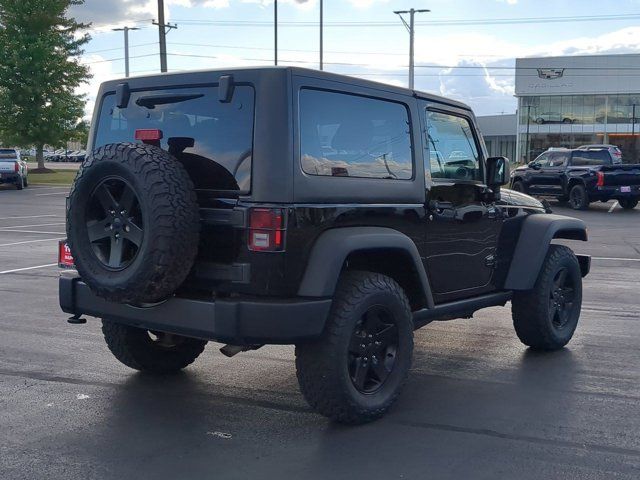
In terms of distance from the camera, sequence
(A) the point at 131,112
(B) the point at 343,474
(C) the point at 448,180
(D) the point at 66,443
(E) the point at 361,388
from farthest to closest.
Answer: (C) the point at 448,180
(A) the point at 131,112
(E) the point at 361,388
(D) the point at 66,443
(B) the point at 343,474

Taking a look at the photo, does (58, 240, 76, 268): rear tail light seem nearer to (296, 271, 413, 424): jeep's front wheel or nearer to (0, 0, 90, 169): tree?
(296, 271, 413, 424): jeep's front wheel

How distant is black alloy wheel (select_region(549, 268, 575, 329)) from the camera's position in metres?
6.77

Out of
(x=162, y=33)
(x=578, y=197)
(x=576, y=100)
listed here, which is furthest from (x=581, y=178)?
(x=576, y=100)

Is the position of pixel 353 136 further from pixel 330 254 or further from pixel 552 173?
pixel 552 173

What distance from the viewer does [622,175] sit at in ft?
75.3

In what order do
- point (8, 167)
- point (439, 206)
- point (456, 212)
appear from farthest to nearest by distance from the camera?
point (8, 167)
point (456, 212)
point (439, 206)

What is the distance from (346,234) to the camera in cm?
462

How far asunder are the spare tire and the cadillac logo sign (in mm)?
75796

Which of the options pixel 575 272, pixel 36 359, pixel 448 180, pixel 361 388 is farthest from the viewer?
pixel 575 272

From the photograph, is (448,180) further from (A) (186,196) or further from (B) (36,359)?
(B) (36,359)

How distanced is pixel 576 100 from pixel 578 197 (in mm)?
56209

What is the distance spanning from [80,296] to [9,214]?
743 inches

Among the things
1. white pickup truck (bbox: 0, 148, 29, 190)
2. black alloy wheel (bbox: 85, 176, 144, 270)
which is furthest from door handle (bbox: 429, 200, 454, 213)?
white pickup truck (bbox: 0, 148, 29, 190)

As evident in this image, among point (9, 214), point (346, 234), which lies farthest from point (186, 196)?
point (9, 214)
